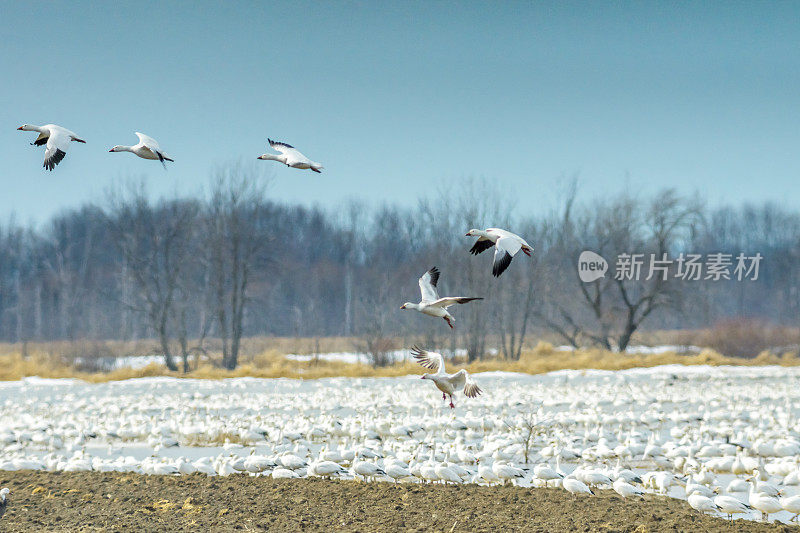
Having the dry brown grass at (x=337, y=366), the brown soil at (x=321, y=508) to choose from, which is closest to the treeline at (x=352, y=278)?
the dry brown grass at (x=337, y=366)

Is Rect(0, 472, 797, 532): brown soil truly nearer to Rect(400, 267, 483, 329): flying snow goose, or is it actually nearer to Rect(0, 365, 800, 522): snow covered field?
Rect(0, 365, 800, 522): snow covered field

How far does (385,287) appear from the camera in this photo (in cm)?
4522

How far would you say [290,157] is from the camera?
190 inches

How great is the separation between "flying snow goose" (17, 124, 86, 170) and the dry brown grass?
851 inches

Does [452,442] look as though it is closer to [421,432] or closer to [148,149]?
[421,432]

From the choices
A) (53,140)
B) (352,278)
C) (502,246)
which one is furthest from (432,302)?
(352,278)

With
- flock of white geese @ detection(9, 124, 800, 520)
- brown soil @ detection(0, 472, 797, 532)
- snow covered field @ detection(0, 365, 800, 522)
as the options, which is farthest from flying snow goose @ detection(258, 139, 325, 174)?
snow covered field @ detection(0, 365, 800, 522)

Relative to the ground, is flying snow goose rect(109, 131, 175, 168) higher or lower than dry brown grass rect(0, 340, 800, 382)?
higher

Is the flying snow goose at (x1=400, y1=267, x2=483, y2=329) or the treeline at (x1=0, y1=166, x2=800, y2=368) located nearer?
the flying snow goose at (x1=400, y1=267, x2=483, y2=329)

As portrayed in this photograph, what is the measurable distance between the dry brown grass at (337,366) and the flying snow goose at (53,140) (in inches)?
851

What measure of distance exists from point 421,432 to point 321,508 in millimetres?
5450

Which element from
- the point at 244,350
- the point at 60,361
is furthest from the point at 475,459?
the point at 244,350

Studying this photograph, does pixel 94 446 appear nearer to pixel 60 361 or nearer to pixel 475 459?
pixel 475 459

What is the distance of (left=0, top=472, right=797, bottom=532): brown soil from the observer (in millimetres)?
6910
